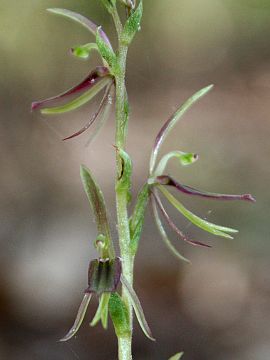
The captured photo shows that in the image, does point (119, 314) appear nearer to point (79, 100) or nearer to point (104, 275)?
point (104, 275)

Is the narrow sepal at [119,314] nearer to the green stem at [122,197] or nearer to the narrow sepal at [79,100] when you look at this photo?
the green stem at [122,197]

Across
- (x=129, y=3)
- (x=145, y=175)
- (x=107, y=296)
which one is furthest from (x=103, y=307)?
(x=145, y=175)

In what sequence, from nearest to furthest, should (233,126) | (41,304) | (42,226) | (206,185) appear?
(41,304)
(42,226)
(206,185)
(233,126)

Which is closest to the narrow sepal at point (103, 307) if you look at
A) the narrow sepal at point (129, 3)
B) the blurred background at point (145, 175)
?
the narrow sepal at point (129, 3)

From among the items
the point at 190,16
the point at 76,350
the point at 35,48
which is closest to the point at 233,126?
the point at 190,16

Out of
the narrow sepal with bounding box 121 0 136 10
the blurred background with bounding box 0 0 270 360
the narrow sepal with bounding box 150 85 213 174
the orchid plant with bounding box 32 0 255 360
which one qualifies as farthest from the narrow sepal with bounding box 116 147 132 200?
the blurred background with bounding box 0 0 270 360

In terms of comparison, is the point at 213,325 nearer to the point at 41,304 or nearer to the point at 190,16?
the point at 41,304
